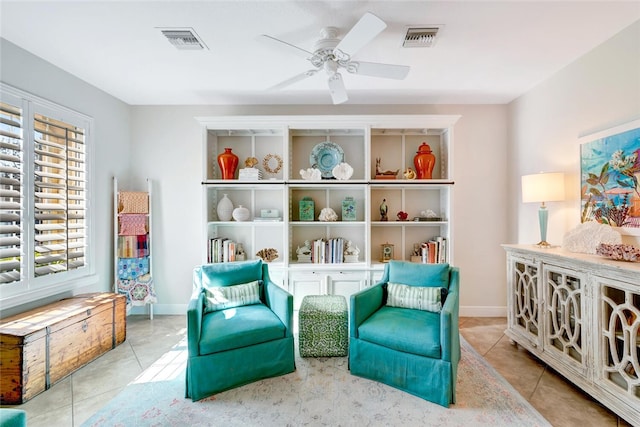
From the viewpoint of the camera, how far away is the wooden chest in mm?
1984

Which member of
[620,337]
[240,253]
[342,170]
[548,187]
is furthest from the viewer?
[240,253]

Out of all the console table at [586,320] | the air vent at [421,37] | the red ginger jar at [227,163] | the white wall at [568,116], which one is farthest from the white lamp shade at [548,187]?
the red ginger jar at [227,163]

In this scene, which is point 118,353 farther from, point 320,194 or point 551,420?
point 551,420

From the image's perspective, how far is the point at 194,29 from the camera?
2148 millimetres

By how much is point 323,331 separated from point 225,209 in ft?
6.22

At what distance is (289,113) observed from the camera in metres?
3.67

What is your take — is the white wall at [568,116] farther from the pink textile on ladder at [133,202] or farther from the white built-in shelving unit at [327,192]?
the pink textile on ladder at [133,202]

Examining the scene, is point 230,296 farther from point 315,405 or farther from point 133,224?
point 133,224

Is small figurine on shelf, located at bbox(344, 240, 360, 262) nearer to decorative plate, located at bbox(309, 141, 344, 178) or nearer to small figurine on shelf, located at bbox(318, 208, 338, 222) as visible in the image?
small figurine on shelf, located at bbox(318, 208, 338, 222)

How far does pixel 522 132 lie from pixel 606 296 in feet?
7.01

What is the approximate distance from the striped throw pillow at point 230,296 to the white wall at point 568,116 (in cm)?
305

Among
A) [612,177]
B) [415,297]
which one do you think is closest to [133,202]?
[415,297]

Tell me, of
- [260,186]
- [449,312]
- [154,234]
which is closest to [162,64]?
[260,186]

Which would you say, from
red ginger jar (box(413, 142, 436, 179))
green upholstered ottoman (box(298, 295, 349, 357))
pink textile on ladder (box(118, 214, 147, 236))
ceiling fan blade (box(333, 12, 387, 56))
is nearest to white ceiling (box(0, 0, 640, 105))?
ceiling fan blade (box(333, 12, 387, 56))
